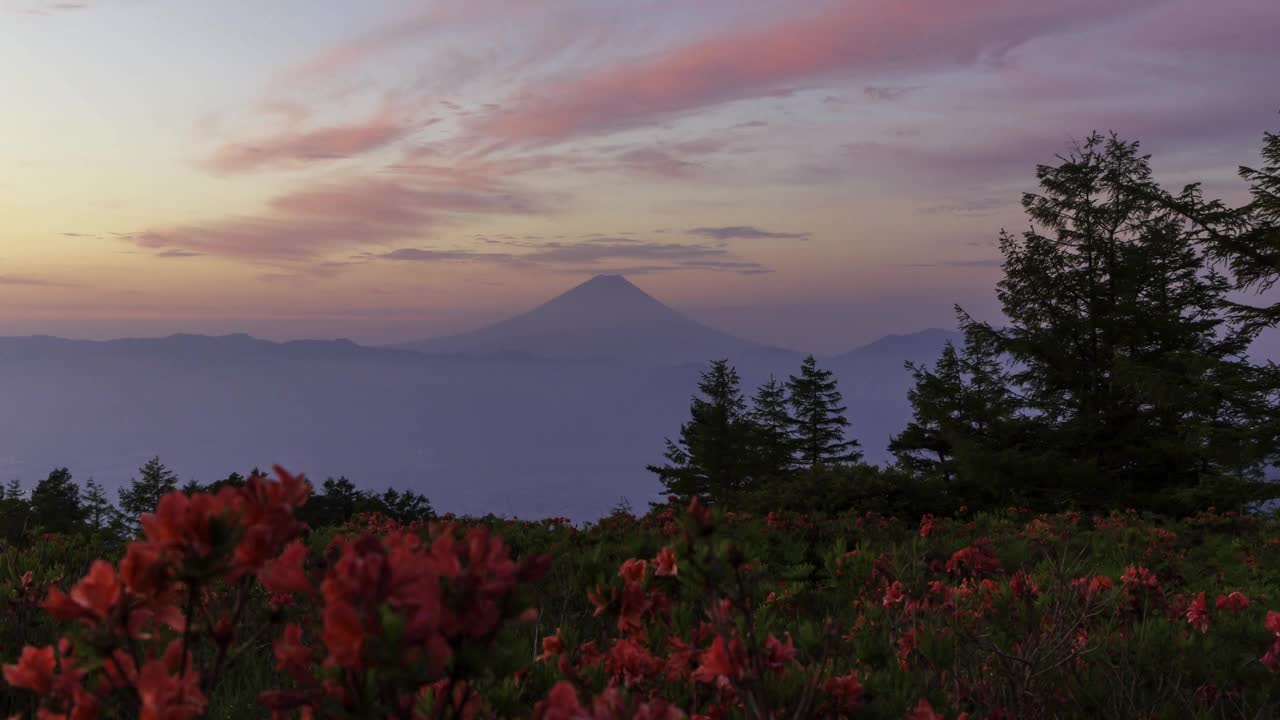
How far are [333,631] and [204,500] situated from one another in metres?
0.38

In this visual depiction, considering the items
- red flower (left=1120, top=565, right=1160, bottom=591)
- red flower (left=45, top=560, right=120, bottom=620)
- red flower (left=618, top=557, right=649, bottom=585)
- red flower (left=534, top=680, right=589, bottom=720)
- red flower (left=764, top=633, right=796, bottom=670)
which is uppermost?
red flower (left=45, top=560, right=120, bottom=620)

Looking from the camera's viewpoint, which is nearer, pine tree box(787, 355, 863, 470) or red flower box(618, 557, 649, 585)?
red flower box(618, 557, 649, 585)

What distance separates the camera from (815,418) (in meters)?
44.9

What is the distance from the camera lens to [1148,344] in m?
25.4

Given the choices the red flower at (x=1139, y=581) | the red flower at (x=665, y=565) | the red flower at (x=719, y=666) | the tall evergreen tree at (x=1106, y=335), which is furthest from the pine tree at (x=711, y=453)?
the red flower at (x=719, y=666)

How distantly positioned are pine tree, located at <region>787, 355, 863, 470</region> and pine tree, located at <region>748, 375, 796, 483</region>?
0.56m

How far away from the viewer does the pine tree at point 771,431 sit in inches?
1734

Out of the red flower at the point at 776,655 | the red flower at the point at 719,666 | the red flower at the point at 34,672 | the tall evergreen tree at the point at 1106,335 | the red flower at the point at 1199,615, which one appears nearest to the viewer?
the red flower at the point at 34,672

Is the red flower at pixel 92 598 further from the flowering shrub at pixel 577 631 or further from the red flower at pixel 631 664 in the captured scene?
the red flower at pixel 631 664

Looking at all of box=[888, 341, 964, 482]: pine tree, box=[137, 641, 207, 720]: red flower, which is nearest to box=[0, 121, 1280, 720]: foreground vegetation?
box=[137, 641, 207, 720]: red flower

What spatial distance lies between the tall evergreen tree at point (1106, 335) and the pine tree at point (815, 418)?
53.8 ft

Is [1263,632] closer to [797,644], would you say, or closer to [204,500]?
[797,644]

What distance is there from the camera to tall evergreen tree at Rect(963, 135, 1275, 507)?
2350 cm

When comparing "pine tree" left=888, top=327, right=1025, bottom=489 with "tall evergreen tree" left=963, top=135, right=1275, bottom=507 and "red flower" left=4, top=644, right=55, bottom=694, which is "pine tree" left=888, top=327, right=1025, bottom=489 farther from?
"red flower" left=4, top=644, right=55, bottom=694
